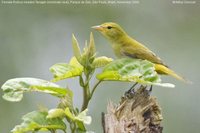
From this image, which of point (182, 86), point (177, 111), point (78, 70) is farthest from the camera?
point (182, 86)

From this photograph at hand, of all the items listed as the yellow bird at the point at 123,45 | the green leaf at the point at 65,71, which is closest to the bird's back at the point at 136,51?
the yellow bird at the point at 123,45

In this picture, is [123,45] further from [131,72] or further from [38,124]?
[38,124]

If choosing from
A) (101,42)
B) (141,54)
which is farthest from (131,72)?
(101,42)

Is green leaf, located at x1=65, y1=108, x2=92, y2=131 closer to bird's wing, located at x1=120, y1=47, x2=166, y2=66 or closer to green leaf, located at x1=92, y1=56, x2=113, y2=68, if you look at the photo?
green leaf, located at x1=92, y1=56, x2=113, y2=68

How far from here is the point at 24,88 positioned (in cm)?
201

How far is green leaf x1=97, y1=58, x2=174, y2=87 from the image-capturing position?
2008mm

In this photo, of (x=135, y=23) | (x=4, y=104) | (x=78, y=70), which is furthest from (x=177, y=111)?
(x=78, y=70)

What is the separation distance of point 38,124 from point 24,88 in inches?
5.2

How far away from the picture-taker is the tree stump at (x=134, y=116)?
223 centimetres

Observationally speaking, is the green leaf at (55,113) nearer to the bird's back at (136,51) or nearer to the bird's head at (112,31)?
the bird's back at (136,51)

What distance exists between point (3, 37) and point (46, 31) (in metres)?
0.41

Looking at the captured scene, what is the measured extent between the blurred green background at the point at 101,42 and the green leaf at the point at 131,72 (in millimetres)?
2793

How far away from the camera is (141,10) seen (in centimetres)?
577

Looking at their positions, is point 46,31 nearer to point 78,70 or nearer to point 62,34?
point 62,34
